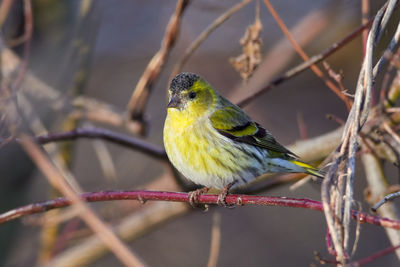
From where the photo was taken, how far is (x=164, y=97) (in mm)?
7426

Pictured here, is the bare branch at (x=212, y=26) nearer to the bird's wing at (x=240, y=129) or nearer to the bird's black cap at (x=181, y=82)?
the bird's black cap at (x=181, y=82)

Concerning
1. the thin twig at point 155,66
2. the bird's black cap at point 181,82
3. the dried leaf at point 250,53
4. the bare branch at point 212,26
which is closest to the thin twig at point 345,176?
the dried leaf at point 250,53

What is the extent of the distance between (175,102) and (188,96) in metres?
0.13

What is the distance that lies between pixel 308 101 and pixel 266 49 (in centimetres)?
129

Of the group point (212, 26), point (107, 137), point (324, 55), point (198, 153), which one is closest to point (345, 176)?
point (324, 55)

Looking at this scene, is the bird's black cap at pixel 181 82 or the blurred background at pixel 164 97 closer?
the bird's black cap at pixel 181 82

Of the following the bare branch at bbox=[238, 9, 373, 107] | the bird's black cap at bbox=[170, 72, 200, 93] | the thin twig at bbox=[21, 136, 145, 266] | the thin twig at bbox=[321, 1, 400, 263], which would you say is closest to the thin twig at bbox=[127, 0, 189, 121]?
the bird's black cap at bbox=[170, 72, 200, 93]

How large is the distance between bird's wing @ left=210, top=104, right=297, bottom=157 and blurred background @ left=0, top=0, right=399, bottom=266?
3.08ft

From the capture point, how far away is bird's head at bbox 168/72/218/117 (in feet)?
11.5

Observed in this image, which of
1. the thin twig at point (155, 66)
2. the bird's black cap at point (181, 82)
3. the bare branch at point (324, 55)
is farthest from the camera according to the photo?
the bird's black cap at point (181, 82)

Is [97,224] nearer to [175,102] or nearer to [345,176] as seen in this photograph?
[345,176]

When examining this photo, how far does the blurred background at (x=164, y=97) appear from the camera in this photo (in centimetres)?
444

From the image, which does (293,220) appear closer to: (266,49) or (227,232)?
(227,232)

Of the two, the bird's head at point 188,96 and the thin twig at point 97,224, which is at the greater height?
the thin twig at point 97,224
